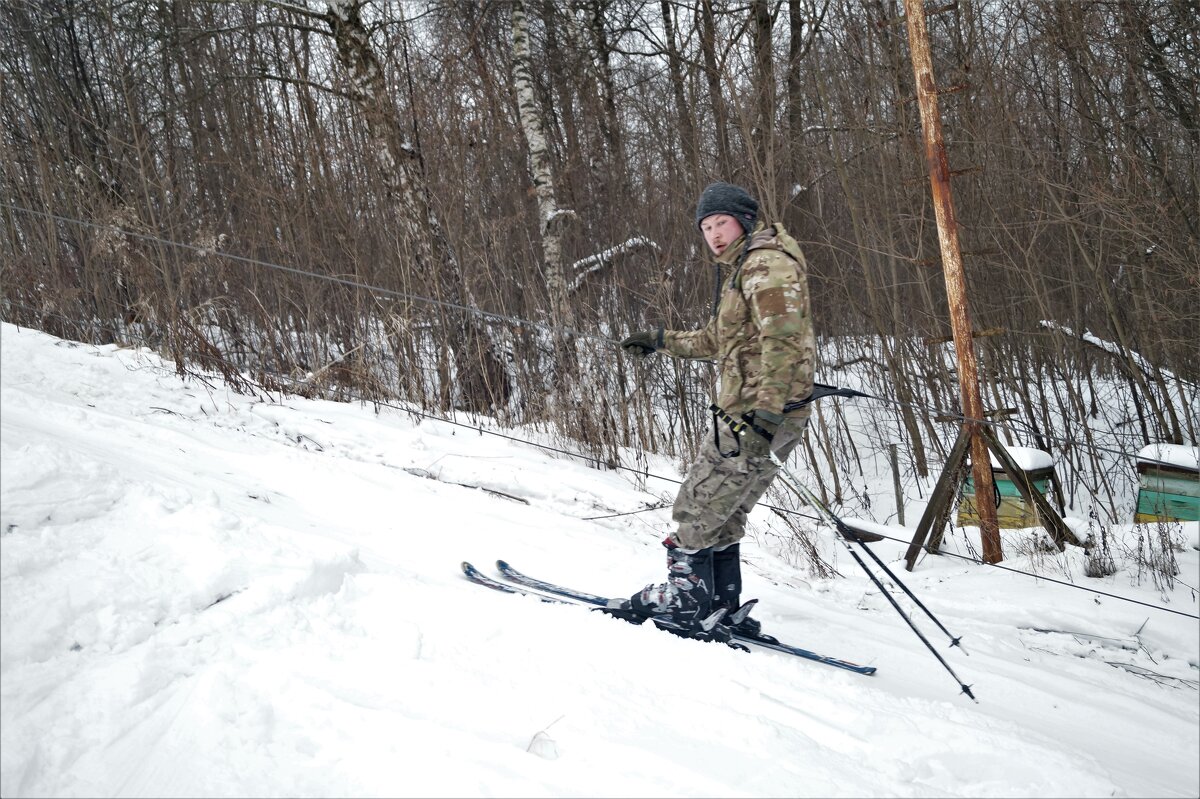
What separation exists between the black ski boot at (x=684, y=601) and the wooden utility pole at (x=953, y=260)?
284cm

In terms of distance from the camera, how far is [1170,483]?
589 centimetres

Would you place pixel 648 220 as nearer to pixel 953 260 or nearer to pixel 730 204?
pixel 953 260

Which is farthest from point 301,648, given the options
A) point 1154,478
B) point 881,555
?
point 1154,478

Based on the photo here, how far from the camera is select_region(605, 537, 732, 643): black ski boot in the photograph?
3.57 meters

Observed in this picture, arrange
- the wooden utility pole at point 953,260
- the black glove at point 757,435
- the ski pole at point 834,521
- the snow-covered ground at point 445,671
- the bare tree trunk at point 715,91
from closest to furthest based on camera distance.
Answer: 1. the snow-covered ground at point 445,671
2. the ski pole at point 834,521
3. the black glove at point 757,435
4. the wooden utility pole at point 953,260
5. the bare tree trunk at point 715,91

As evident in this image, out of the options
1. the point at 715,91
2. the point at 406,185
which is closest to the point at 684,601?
the point at 406,185

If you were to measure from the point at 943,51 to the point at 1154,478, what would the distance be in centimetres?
585

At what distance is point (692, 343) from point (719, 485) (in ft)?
Result: 2.77

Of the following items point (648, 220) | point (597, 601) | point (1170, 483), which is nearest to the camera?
point (597, 601)

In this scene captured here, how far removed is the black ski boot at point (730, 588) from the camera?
368cm

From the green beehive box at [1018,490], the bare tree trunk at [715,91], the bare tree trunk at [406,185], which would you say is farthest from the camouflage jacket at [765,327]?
the bare tree trunk at [715,91]

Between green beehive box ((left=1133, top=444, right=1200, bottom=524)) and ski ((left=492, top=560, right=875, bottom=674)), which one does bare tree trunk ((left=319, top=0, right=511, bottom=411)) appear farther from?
green beehive box ((left=1133, top=444, right=1200, bottom=524))

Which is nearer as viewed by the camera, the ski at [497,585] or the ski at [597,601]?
the ski at [597,601]

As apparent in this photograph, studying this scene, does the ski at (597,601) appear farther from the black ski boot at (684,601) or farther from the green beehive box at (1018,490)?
the green beehive box at (1018,490)
